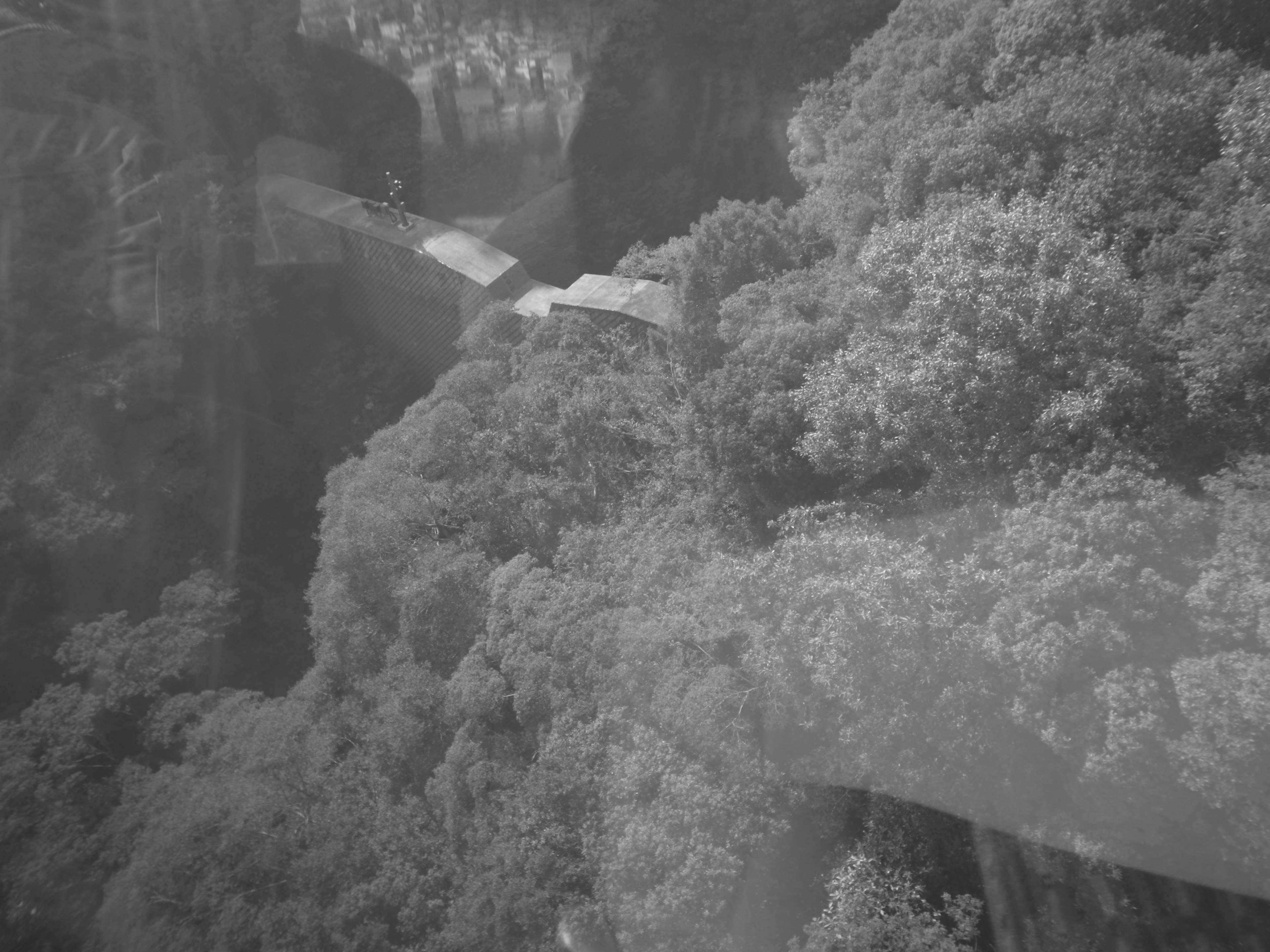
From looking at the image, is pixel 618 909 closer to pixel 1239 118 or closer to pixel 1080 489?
pixel 1080 489

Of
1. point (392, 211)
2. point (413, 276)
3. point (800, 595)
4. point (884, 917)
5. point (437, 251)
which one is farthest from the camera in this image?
point (392, 211)

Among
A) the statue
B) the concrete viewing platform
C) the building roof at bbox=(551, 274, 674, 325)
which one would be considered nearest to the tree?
the building roof at bbox=(551, 274, 674, 325)

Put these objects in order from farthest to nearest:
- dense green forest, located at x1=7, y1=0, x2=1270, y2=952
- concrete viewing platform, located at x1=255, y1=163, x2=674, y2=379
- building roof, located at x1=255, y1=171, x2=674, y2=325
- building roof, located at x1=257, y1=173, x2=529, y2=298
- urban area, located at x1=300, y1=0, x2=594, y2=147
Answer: urban area, located at x1=300, y1=0, x2=594, y2=147
building roof, located at x1=257, y1=173, x2=529, y2=298
concrete viewing platform, located at x1=255, y1=163, x2=674, y2=379
building roof, located at x1=255, y1=171, x2=674, y2=325
dense green forest, located at x1=7, y1=0, x2=1270, y2=952

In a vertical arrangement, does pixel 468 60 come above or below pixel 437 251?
above

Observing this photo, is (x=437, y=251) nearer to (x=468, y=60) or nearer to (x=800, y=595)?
(x=468, y=60)

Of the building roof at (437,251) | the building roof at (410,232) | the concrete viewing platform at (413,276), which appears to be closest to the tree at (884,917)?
the building roof at (437,251)

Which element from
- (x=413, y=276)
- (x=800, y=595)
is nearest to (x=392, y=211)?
(x=413, y=276)

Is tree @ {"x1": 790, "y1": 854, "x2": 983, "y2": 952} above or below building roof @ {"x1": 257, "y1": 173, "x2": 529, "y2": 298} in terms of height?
below

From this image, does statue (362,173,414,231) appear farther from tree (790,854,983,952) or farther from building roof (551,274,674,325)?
tree (790,854,983,952)

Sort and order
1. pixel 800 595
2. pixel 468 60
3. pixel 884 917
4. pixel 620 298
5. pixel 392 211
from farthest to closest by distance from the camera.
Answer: pixel 468 60
pixel 392 211
pixel 620 298
pixel 800 595
pixel 884 917
